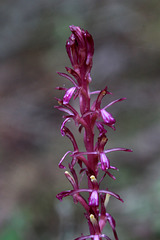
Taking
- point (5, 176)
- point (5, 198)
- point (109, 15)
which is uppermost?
point (109, 15)

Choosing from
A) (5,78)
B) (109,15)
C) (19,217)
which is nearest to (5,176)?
(19,217)

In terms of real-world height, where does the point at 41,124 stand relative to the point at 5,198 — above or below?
above

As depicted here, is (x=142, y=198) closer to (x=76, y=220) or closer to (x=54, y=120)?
(x=76, y=220)

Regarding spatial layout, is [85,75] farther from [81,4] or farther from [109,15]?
[81,4]

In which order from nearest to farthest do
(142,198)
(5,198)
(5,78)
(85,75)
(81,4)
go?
1. (85,75)
2. (142,198)
3. (5,198)
4. (5,78)
5. (81,4)

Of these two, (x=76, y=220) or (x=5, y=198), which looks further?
(x=5, y=198)

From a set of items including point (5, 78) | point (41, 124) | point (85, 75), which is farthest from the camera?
point (5, 78)

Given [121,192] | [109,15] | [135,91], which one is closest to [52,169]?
[121,192]
